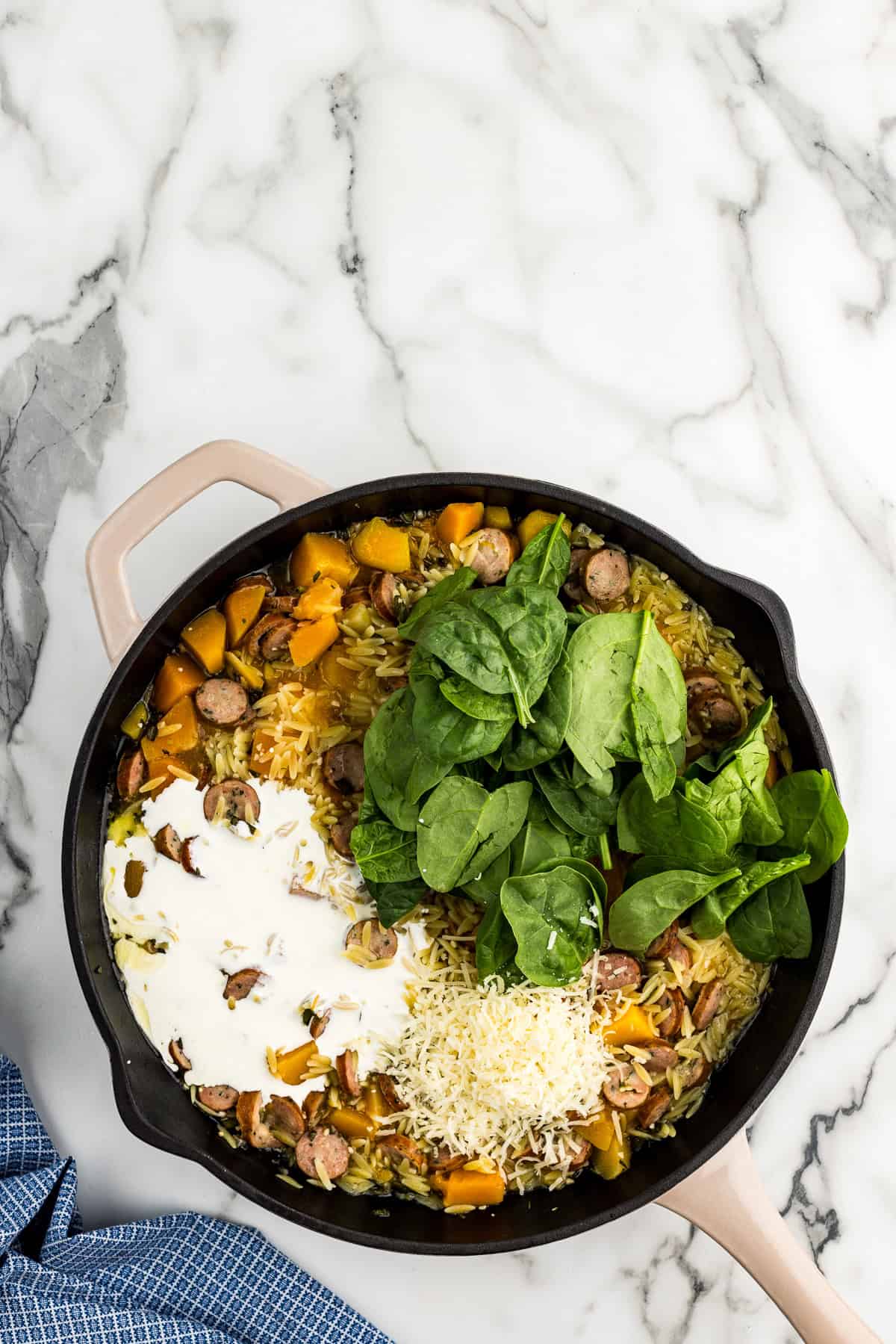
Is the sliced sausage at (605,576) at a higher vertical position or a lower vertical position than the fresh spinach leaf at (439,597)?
higher

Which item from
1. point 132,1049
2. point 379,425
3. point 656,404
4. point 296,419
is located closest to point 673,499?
point 656,404

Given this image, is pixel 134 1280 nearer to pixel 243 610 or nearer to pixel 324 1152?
pixel 324 1152

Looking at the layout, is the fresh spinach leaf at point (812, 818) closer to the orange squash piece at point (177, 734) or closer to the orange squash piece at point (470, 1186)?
the orange squash piece at point (470, 1186)

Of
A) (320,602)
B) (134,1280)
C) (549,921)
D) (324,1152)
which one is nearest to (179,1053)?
(324,1152)

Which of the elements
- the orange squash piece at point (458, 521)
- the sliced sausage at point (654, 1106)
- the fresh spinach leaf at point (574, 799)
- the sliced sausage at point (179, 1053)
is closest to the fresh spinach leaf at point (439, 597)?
the orange squash piece at point (458, 521)

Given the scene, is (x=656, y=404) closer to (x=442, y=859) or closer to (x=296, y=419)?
(x=296, y=419)

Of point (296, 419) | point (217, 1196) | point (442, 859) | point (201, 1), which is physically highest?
point (201, 1)
